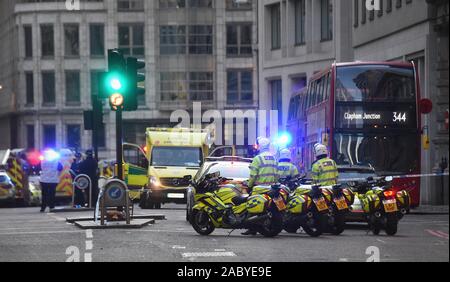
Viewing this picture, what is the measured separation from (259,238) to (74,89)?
64773 millimetres

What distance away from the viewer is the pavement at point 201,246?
15961 millimetres

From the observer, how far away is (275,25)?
Answer: 6500 cm

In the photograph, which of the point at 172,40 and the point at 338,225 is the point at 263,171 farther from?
the point at 172,40

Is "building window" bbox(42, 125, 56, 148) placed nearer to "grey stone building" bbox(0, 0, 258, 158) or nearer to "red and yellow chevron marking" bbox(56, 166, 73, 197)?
"grey stone building" bbox(0, 0, 258, 158)

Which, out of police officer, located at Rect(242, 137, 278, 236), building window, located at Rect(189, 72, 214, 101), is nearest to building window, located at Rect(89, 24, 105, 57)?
building window, located at Rect(189, 72, 214, 101)

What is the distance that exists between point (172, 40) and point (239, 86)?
18.3 ft

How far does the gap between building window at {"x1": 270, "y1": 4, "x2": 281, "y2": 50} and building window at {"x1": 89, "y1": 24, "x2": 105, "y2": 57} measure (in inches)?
802

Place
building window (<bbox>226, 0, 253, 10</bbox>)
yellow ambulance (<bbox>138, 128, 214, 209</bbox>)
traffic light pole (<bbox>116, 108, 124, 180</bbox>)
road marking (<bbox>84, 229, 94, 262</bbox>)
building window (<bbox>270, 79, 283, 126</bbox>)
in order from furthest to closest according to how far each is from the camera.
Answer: building window (<bbox>226, 0, 253, 10</bbox>), building window (<bbox>270, 79, 283, 126</bbox>), yellow ambulance (<bbox>138, 128, 214, 209</bbox>), traffic light pole (<bbox>116, 108, 124, 180</bbox>), road marking (<bbox>84, 229, 94, 262</bbox>)

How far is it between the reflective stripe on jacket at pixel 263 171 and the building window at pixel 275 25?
141 ft

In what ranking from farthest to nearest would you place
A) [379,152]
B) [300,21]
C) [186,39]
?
[186,39]
[300,21]
[379,152]

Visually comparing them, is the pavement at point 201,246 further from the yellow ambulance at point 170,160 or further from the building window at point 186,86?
the building window at point 186,86

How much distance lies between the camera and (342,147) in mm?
29844

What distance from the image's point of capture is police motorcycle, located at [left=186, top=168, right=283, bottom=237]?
20.8 m

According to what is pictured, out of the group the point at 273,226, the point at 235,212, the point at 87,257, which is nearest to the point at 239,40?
the point at 235,212
